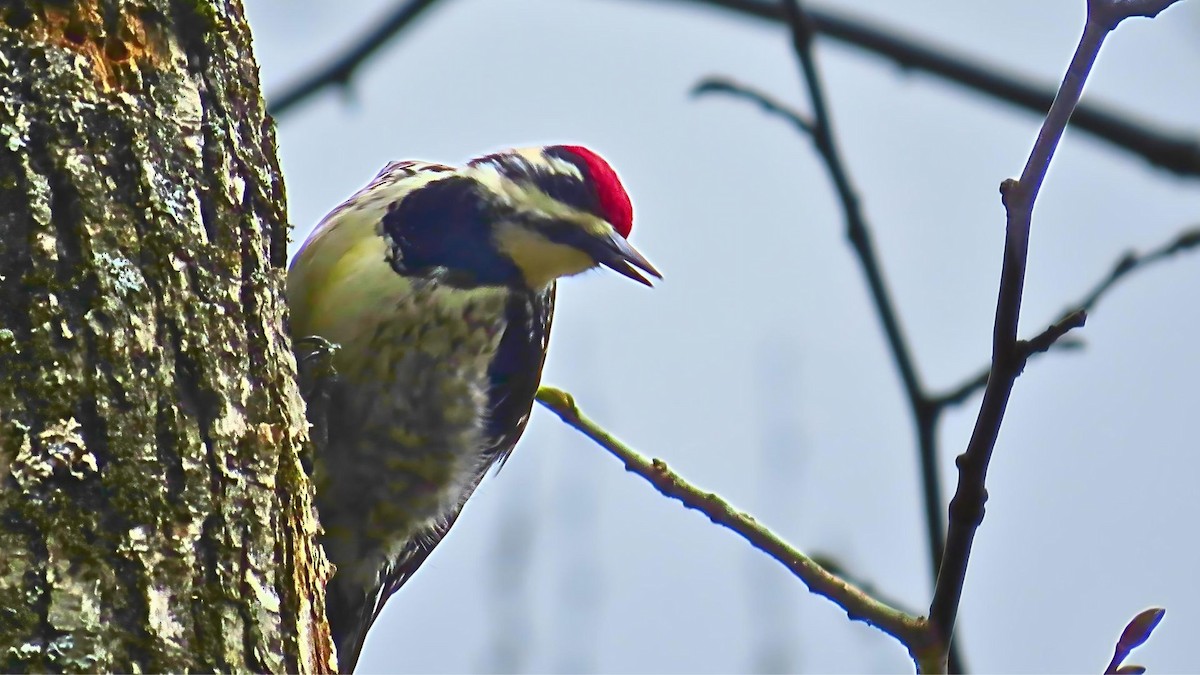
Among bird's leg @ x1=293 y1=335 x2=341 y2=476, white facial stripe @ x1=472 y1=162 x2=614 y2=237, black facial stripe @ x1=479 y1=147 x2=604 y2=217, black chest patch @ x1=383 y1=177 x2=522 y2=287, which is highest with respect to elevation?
black facial stripe @ x1=479 y1=147 x2=604 y2=217

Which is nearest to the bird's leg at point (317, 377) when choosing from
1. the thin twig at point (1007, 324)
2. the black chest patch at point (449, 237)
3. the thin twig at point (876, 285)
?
the black chest patch at point (449, 237)

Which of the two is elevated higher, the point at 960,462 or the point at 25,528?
the point at 960,462

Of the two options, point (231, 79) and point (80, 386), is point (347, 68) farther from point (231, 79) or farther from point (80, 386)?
point (80, 386)

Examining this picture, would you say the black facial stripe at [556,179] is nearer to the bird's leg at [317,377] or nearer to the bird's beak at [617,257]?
the bird's beak at [617,257]

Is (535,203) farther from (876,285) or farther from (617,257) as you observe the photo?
(876,285)

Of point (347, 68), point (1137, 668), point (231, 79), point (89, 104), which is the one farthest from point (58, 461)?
point (347, 68)

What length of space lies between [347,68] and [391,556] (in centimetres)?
107

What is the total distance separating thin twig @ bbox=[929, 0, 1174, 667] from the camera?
1.30m

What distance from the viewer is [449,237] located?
2.99 metres

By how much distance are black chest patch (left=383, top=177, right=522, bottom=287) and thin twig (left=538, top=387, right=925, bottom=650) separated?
78 centimetres

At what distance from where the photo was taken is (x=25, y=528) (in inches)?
61.6

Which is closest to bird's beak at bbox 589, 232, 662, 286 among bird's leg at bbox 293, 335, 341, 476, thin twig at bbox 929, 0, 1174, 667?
bird's leg at bbox 293, 335, 341, 476

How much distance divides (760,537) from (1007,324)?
1.83 feet

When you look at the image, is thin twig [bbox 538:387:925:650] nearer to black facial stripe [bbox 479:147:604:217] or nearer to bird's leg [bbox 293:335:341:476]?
bird's leg [bbox 293:335:341:476]
